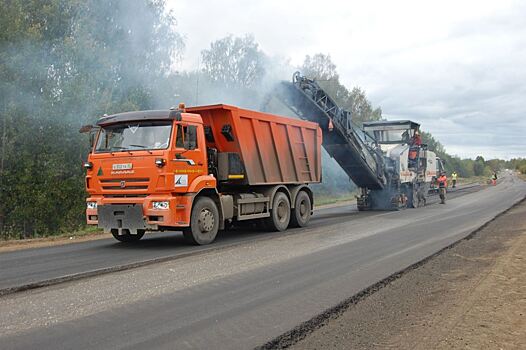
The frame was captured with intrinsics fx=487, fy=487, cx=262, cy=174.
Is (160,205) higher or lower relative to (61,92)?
lower

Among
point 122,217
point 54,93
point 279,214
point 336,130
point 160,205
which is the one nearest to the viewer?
point 160,205

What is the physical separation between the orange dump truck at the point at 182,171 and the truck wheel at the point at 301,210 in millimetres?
1118

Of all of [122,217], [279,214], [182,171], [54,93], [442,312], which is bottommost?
[442,312]

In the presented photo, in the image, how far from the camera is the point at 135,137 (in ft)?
31.9

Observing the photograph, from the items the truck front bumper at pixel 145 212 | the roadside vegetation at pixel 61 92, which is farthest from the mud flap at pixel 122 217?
the roadside vegetation at pixel 61 92

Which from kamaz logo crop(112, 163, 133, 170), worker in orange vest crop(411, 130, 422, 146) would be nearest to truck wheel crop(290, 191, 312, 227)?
kamaz logo crop(112, 163, 133, 170)

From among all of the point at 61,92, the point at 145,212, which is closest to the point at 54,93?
the point at 61,92

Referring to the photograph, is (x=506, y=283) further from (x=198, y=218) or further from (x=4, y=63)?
(x=4, y=63)

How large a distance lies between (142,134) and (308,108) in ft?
23.4

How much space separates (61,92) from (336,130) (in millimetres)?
9781

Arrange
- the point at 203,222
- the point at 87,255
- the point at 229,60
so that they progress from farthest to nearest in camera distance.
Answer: the point at 229,60, the point at 203,222, the point at 87,255

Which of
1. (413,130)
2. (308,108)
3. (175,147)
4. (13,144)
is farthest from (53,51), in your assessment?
(413,130)

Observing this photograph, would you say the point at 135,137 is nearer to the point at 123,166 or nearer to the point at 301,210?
the point at 123,166

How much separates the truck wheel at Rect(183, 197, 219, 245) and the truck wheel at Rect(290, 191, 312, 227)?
136 inches
